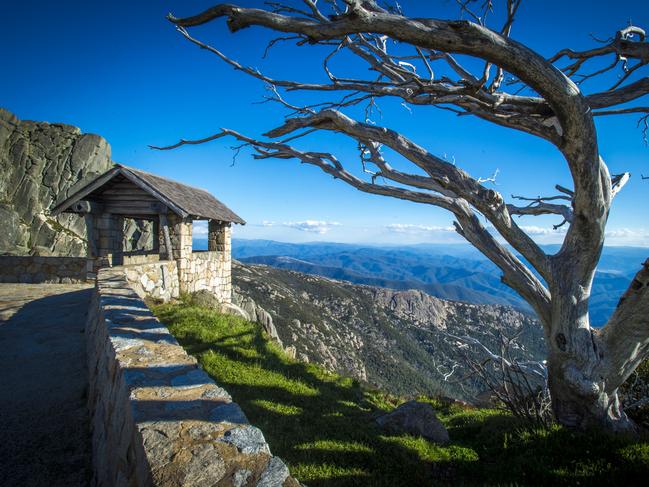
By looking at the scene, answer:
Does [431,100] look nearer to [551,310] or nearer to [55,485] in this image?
[551,310]

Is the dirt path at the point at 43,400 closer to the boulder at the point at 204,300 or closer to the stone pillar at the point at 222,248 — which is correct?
the boulder at the point at 204,300

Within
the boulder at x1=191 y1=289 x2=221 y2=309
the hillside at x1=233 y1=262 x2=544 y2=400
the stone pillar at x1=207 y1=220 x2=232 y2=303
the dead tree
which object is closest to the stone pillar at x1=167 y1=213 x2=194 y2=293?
the boulder at x1=191 y1=289 x2=221 y2=309

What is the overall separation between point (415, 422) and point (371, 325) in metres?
73.5

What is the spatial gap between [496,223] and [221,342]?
6337mm

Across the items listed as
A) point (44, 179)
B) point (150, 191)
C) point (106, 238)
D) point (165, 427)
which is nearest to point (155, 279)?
point (150, 191)

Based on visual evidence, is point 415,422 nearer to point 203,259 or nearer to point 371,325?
point 203,259

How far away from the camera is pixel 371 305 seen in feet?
292

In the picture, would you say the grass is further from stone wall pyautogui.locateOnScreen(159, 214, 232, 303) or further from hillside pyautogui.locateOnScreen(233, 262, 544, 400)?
hillside pyautogui.locateOnScreen(233, 262, 544, 400)

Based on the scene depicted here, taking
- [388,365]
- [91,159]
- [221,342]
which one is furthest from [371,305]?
[221,342]

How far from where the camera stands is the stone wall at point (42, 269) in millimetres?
13602

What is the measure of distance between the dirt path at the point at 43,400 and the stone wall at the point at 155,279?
1.51 metres

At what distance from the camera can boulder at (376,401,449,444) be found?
19.4 feet

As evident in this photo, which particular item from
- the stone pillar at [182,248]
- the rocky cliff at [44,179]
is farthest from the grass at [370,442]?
the rocky cliff at [44,179]

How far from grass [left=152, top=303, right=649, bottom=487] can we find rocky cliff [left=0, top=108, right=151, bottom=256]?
33.4 metres
